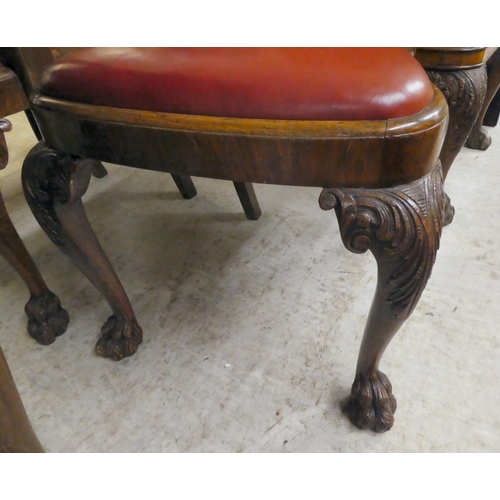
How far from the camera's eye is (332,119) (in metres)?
0.41

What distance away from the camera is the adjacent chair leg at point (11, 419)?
18.4 inches

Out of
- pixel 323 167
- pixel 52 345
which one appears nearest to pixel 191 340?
pixel 52 345

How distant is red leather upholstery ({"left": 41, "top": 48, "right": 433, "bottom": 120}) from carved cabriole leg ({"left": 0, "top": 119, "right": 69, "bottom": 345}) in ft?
1.60

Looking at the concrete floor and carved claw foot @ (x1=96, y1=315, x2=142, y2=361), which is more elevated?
carved claw foot @ (x1=96, y1=315, x2=142, y2=361)

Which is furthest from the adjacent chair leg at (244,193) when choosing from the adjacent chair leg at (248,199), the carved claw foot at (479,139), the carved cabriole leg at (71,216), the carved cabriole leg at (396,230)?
the carved claw foot at (479,139)

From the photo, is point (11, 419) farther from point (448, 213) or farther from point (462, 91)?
point (448, 213)

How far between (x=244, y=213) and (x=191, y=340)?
0.50 metres

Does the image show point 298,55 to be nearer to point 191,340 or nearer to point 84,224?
point 84,224

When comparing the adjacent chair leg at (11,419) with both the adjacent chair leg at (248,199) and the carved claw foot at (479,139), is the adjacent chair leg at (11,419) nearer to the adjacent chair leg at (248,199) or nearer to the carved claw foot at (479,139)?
the adjacent chair leg at (248,199)

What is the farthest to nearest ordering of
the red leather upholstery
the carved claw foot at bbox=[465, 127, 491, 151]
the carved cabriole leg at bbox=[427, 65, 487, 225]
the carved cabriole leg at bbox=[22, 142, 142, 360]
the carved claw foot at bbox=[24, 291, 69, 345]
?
the carved claw foot at bbox=[465, 127, 491, 151], the carved claw foot at bbox=[24, 291, 69, 345], the carved cabriole leg at bbox=[427, 65, 487, 225], the carved cabriole leg at bbox=[22, 142, 142, 360], the red leather upholstery

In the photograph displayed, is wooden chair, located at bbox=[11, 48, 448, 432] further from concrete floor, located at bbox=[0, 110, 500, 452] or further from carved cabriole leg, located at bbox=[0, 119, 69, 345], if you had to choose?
carved cabriole leg, located at bbox=[0, 119, 69, 345]

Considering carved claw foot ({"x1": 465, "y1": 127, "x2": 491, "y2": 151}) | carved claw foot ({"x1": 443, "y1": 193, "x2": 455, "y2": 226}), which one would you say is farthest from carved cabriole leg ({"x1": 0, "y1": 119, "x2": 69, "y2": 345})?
carved claw foot ({"x1": 465, "y1": 127, "x2": 491, "y2": 151})

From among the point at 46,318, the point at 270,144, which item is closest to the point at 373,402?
the point at 270,144

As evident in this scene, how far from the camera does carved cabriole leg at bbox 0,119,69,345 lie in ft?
2.72
